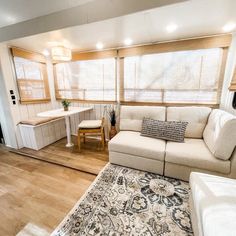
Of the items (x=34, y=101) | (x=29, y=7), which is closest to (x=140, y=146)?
(x=29, y=7)

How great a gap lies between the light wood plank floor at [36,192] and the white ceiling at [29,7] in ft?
7.22

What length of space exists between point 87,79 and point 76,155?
5.53 feet

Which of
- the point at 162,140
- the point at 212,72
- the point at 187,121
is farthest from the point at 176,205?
the point at 212,72

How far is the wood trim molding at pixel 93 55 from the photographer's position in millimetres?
2731

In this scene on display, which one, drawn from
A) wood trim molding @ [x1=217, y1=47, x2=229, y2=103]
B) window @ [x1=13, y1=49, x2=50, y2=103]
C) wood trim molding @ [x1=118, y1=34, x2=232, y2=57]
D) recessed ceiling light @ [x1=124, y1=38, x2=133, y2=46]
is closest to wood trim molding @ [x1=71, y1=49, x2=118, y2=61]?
wood trim molding @ [x1=118, y1=34, x2=232, y2=57]

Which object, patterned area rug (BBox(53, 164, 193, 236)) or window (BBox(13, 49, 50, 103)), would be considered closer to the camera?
patterned area rug (BBox(53, 164, 193, 236))

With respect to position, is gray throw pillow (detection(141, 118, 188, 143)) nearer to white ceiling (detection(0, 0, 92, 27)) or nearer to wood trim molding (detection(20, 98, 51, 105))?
white ceiling (detection(0, 0, 92, 27))

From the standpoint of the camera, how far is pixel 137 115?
2471mm

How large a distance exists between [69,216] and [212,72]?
2.84 meters

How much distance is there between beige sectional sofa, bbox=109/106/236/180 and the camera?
59.9 inches

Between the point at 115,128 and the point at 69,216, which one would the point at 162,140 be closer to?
the point at 115,128

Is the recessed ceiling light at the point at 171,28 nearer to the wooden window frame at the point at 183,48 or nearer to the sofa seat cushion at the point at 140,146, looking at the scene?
→ the wooden window frame at the point at 183,48

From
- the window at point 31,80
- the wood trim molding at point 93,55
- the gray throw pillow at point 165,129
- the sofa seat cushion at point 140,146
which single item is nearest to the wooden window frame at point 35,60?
the window at point 31,80

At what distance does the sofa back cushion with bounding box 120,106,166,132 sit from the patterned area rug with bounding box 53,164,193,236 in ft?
3.00
